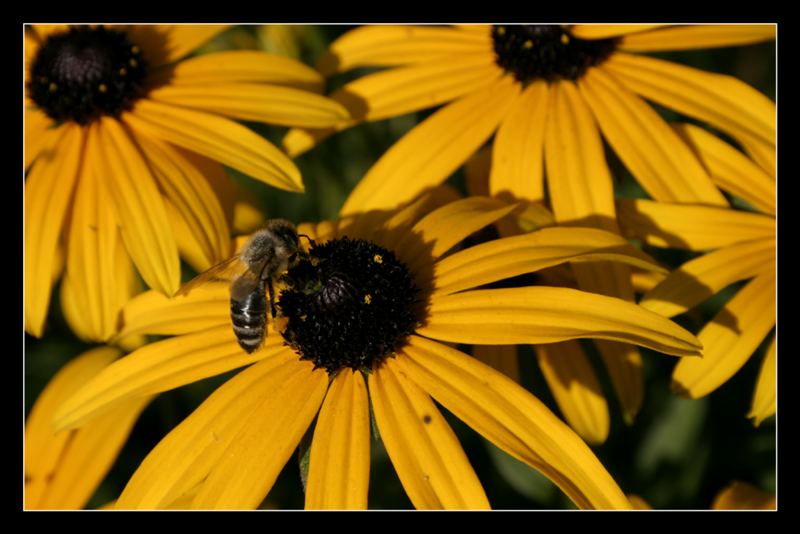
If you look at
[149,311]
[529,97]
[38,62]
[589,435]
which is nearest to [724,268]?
[589,435]

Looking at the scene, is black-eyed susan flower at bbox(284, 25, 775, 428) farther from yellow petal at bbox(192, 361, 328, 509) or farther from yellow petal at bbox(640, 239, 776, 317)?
yellow petal at bbox(192, 361, 328, 509)

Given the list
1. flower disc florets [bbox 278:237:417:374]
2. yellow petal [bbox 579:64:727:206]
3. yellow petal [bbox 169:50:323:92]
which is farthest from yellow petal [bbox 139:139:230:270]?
yellow petal [bbox 579:64:727:206]

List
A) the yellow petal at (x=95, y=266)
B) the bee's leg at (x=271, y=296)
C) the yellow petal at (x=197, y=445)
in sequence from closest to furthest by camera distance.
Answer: the yellow petal at (x=197, y=445) < the bee's leg at (x=271, y=296) < the yellow petal at (x=95, y=266)

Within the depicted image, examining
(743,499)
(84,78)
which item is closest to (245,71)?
(84,78)

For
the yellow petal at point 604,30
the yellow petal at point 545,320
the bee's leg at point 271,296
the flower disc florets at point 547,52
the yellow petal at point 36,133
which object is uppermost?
the yellow petal at point 604,30

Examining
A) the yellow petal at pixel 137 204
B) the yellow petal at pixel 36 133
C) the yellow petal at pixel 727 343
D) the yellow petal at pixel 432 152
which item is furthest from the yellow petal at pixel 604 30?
the yellow petal at pixel 36 133

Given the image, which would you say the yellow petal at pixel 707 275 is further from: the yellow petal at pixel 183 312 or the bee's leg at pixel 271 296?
the yellow petal at pixel 183 312
